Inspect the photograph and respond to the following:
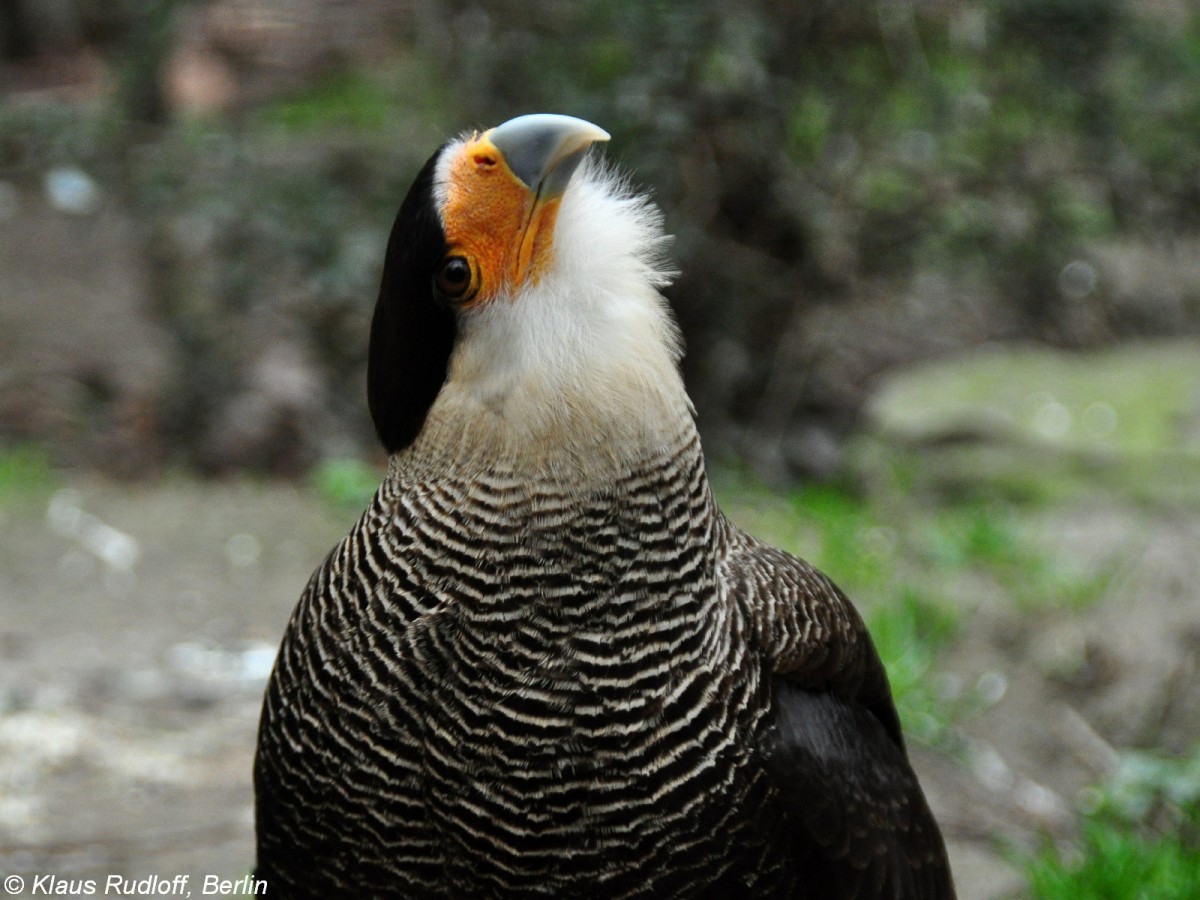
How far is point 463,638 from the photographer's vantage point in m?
2.46

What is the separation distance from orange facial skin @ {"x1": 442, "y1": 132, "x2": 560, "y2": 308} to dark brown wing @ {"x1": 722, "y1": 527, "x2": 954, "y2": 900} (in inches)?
27.7

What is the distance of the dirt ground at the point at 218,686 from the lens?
4027 mm

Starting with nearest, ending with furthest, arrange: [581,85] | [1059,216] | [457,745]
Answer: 1. [457,745]
2. [581,85]
3. [1059,216]

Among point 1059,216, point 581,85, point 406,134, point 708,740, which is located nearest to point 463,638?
point 708,740

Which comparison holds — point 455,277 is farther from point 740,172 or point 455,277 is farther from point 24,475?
point 24,475

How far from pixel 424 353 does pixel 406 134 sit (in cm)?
440

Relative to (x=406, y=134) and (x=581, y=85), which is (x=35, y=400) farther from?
(x=581, y=85)

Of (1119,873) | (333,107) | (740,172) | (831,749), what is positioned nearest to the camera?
(831,749)

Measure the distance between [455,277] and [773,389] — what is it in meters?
5.12

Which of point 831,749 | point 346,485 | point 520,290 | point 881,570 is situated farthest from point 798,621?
point 346,485

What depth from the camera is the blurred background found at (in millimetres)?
4430

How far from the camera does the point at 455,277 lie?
95.7 inches
